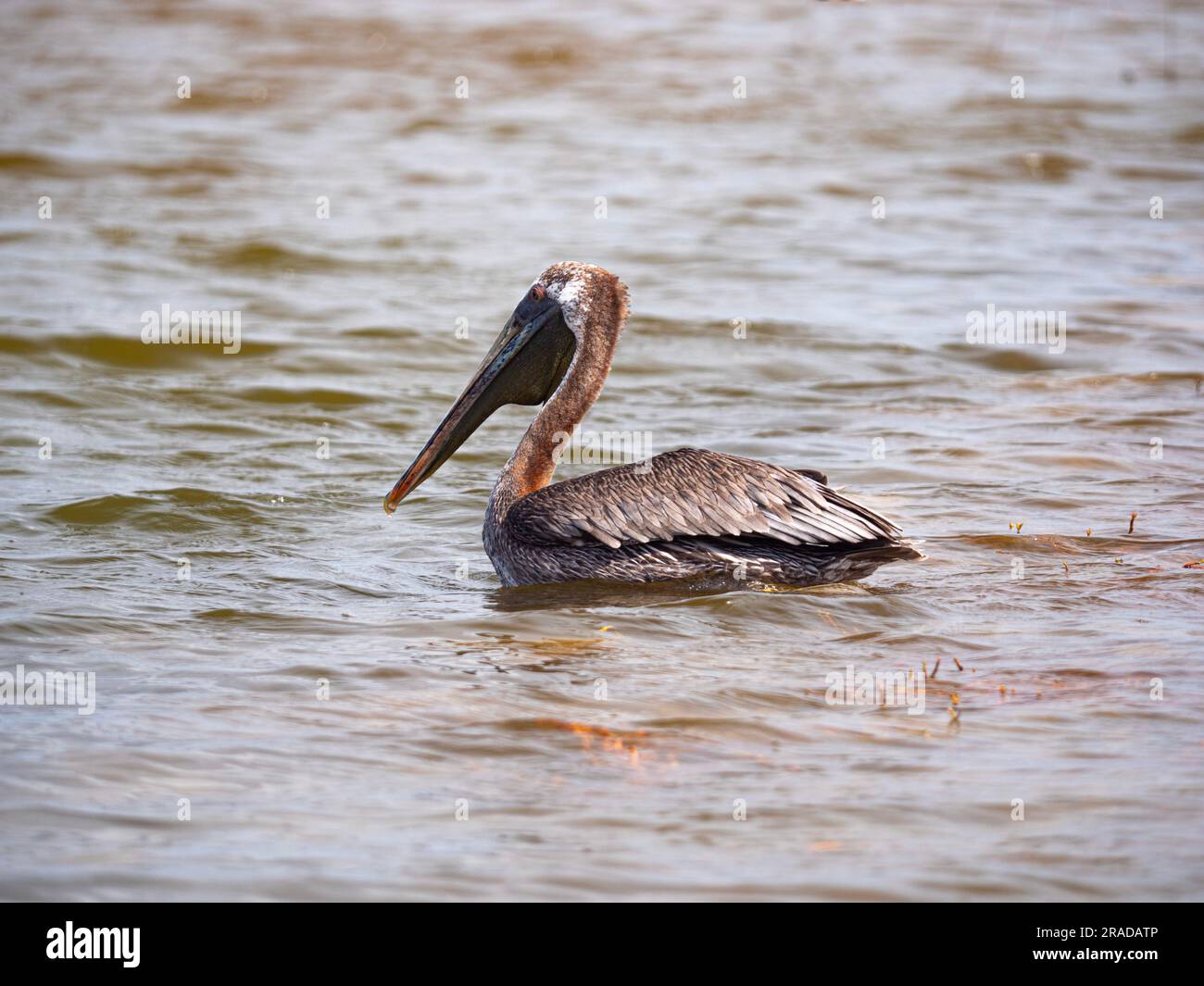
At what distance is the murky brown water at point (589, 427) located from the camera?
4160 millimetres

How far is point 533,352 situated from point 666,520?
3.36 ft

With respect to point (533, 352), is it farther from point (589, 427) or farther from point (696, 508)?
point (589, 427)

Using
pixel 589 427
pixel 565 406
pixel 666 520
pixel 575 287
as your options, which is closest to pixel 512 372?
pixel 565 406

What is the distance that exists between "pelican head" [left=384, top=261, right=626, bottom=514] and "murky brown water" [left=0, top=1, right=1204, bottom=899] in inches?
19.2

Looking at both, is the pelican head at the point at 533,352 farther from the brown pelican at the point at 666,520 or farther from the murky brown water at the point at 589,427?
the murky brown water at the point at 589,427

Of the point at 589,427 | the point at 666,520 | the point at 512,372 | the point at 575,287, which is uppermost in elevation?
the point at 575,287

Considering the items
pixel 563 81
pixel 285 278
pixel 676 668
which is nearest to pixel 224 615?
pixel 676 668

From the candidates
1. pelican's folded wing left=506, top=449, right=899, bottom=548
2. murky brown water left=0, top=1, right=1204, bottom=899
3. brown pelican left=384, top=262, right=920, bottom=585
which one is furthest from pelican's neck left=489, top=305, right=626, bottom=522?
murky brown water left=0, top=1, right=1204, bottom=899

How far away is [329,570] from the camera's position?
21.0 ft

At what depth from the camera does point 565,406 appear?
661 cm

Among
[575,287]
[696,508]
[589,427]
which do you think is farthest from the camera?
[589,427]

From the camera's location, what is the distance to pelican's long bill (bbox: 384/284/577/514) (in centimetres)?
659

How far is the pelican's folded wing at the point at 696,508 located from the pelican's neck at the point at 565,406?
14.8 inches

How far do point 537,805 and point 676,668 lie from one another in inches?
43.6
